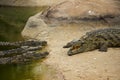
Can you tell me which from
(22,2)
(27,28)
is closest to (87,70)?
(27,28)

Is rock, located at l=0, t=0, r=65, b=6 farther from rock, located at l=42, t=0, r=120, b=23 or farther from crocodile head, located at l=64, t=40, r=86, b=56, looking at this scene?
crocodile head, located at l=64, t=40, r=86, b=56

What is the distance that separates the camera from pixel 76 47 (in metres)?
12.2

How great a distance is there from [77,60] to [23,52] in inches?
101

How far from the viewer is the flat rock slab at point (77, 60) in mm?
9984

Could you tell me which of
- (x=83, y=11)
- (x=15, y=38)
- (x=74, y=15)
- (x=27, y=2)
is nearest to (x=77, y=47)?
(x=15, y=38)

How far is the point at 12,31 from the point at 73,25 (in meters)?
3.29

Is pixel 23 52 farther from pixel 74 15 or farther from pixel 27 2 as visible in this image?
pixel 27 2

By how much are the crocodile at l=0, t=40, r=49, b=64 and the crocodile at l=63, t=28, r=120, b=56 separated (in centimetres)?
117

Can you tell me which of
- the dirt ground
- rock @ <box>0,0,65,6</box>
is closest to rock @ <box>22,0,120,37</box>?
the dirt ground

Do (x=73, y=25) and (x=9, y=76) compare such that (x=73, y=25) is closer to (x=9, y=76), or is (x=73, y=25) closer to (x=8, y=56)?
(x=8, y=56)

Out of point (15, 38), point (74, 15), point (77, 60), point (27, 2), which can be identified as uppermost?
point (77, 60)

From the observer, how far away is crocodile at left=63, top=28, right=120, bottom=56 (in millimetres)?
12203

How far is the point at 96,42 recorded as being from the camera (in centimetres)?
1250

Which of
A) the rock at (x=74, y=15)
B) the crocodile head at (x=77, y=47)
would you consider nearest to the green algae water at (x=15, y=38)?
the rock at (x=74, y=15)
